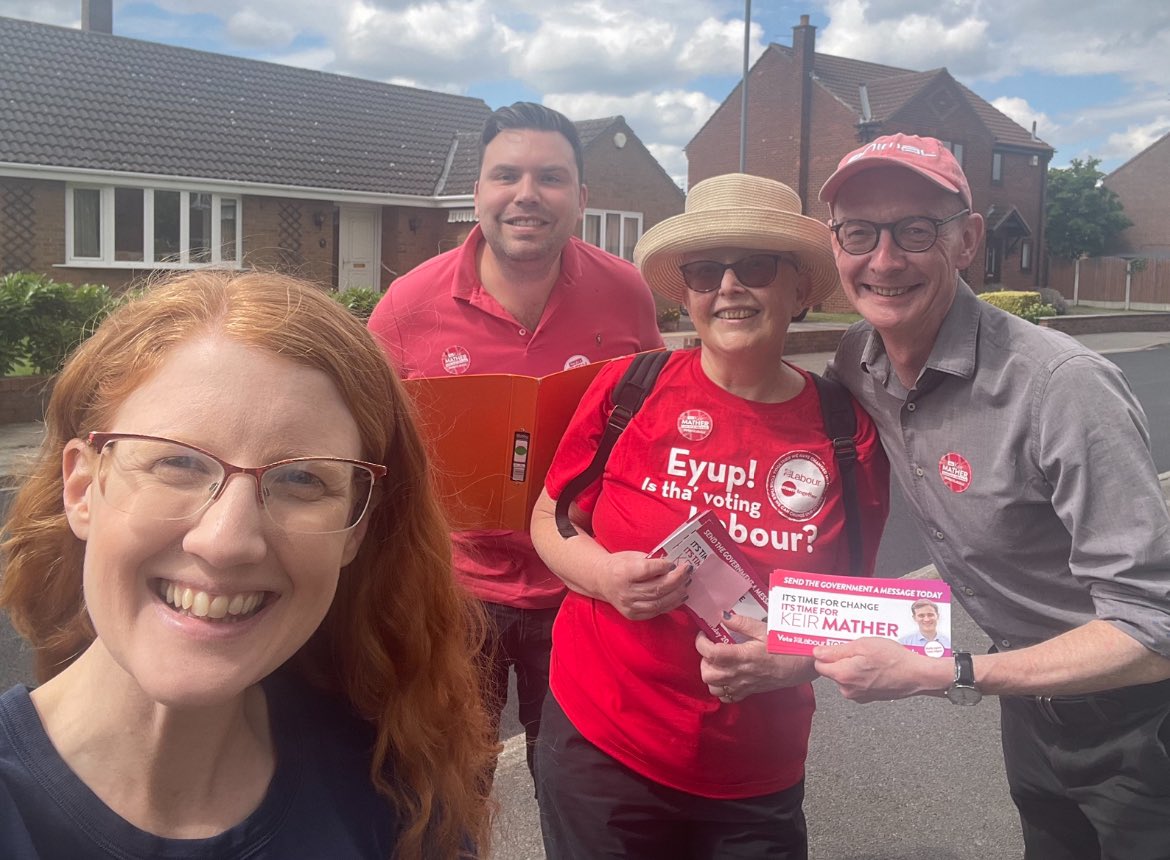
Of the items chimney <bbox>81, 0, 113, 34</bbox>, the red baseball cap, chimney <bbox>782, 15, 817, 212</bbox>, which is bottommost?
the red baseball cap

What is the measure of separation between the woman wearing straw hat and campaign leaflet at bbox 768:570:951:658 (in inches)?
4.6

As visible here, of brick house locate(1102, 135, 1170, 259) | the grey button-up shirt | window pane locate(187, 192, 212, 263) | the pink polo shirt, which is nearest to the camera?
the grey button-up shirt

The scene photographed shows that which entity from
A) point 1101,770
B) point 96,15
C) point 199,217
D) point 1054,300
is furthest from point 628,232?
point 1101,770

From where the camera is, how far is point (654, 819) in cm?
224

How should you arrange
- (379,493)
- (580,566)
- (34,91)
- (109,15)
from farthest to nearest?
(109,15) → (34,91) → (580,566) → (379,493)

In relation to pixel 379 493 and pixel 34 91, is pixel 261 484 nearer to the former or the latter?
pixel 379 493

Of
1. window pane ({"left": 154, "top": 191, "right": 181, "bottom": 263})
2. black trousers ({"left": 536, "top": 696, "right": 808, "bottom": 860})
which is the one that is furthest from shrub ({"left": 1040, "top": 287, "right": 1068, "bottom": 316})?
black trousers ({"left": 536, "top": 696, "right": 808, "bottom": 860})

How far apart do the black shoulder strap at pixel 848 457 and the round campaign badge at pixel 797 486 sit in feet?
0.17

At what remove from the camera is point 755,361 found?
232 centimetres

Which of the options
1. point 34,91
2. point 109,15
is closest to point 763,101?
point 109,15

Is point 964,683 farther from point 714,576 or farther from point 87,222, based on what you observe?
point 87,222

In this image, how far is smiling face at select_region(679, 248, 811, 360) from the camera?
2.30 meters

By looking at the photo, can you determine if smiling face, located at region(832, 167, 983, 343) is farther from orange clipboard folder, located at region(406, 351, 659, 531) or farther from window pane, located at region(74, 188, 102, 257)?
window pane, located at region(74, 188, 102, 257)

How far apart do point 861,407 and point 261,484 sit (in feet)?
5.30
